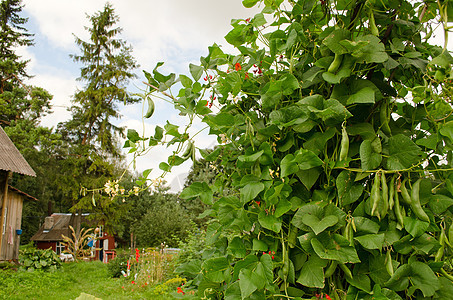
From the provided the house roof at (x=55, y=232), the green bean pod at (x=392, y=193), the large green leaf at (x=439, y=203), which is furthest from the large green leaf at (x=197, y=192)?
the house roof at (x=55, y=232)

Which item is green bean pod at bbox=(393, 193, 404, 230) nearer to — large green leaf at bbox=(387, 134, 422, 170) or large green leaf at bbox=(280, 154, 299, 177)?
large green leaf at bbox=(387, 134, 422, 170)

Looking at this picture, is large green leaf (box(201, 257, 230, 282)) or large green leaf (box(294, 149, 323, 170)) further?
large green leaf (box(201, 257, 230, 282))

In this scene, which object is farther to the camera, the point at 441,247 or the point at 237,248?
the point at 237,248

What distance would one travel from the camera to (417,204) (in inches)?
30.9

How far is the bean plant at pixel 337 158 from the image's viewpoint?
0.79 metres

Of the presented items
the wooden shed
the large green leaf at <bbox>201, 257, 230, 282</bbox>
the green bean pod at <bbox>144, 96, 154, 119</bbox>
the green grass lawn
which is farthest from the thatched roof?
the large green leaf at <bbox>201, 257, 230, 282</bbox>

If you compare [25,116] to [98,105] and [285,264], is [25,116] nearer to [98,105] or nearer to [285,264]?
[98,105]

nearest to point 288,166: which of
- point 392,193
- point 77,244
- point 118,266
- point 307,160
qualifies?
point 307,160

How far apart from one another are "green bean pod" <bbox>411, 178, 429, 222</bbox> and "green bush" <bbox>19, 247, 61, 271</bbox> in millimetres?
11606

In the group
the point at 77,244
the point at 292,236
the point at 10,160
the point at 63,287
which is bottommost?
the point at 63,287

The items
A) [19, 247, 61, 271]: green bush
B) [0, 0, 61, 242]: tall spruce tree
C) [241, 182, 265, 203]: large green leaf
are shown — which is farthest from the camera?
[0, 0, 61, 242]: tall spruce tree

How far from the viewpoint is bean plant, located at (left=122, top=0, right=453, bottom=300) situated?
79cm

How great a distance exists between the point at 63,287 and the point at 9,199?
4493 mm

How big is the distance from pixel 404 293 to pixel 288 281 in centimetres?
31
